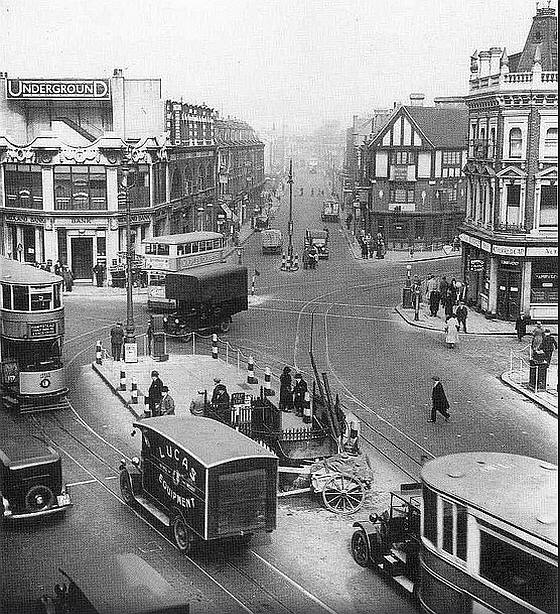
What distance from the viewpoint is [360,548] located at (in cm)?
1370

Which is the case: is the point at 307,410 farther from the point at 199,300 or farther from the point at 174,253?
the point at 174,253

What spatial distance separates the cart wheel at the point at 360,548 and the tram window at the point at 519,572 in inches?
113

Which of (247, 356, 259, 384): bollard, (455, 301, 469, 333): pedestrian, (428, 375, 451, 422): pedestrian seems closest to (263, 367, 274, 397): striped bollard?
(247, 356, 259, 384): bollard

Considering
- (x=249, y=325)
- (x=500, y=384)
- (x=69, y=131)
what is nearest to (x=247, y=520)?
(x=500, y=384)

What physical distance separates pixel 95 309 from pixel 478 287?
13727mm

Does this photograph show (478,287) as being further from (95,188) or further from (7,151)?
(7,151)

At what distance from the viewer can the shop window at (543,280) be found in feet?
104

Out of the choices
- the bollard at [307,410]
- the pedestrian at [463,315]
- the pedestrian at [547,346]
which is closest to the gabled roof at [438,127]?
the pedestrian at [463,315]

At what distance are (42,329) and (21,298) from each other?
2.75 feet

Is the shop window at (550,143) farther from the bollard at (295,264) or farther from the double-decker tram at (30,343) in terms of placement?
the bollard at (295,264)

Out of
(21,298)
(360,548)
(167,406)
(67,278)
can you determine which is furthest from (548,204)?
(360,548)

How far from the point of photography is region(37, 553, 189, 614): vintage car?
10.2 m

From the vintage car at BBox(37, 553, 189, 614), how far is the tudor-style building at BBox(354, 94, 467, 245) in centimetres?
4924

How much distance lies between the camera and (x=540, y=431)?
2039 centimetres
